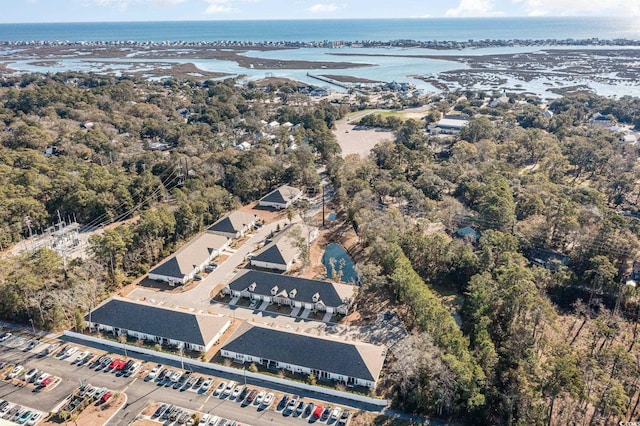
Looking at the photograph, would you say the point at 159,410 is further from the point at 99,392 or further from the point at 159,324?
the point at 159,324

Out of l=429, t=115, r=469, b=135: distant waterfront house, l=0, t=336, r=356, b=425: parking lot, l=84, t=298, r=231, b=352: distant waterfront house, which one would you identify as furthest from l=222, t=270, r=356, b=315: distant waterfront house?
l=429, t=115, r=469, b=135: distant waterfront house

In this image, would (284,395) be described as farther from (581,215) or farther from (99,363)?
(581,215)

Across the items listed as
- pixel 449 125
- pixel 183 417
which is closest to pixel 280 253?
pixel 183 417

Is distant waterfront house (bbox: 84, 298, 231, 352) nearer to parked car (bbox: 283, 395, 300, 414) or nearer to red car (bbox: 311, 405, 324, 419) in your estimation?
parked car (bbox: 283, 395, 300, 414)

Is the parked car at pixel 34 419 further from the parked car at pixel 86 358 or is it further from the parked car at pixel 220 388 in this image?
the parked car at pixel 220 388

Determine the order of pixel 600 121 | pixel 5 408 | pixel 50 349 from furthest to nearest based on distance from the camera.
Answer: pixel 600 121 < pixel 50 349 < pixel 5 408

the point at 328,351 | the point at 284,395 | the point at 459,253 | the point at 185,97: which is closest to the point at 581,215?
the point at 459,253
